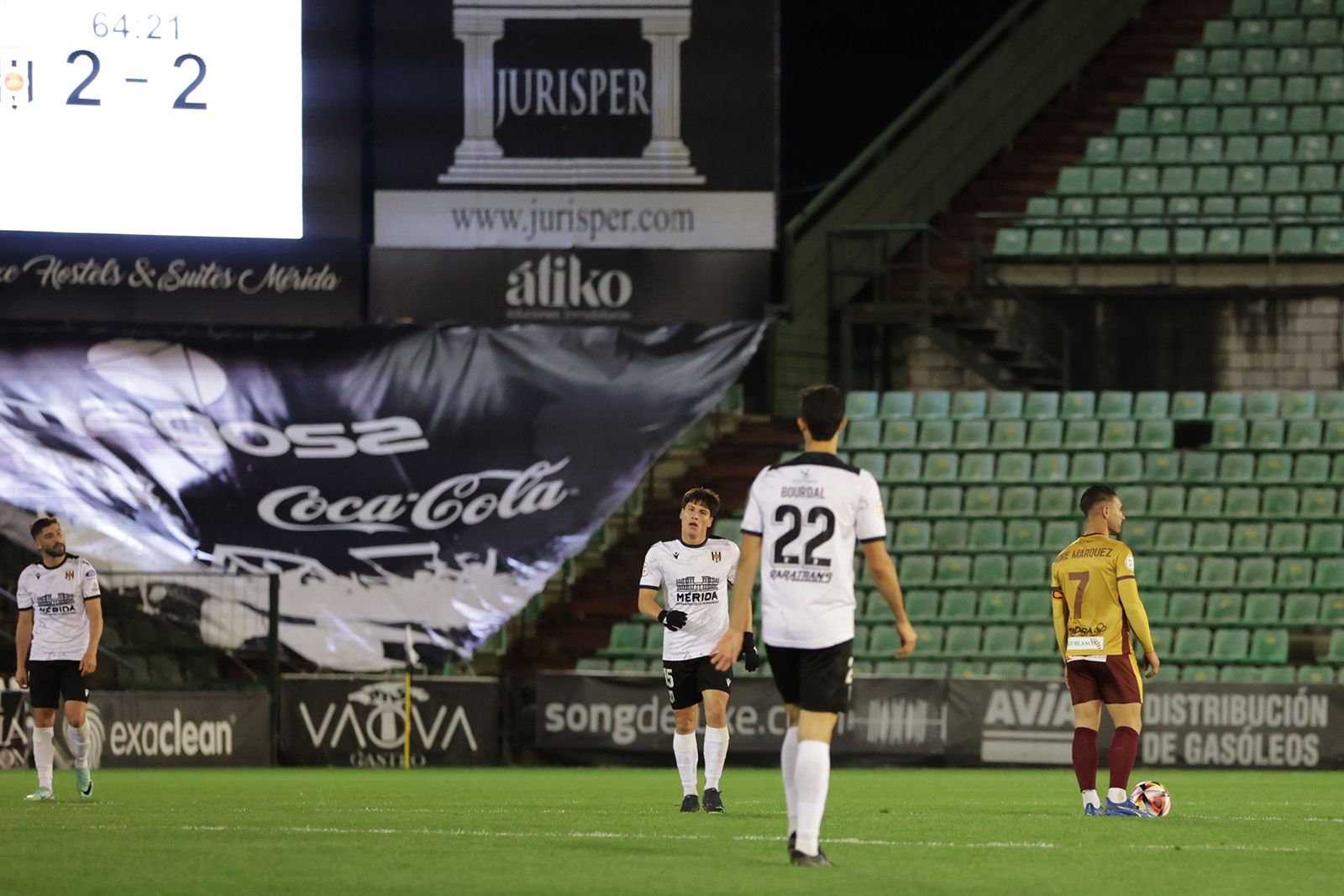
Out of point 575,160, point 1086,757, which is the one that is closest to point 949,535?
point 575,160

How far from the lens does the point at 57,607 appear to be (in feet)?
44.3

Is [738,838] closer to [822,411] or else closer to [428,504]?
[822,411]

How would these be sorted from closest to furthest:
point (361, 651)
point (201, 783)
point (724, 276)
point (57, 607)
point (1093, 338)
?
point (57, 607)
point (201, 783)
point (361, 651)
point (724, 276)
point (1093, 338)

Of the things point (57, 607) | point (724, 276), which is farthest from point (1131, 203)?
point (57, 607)

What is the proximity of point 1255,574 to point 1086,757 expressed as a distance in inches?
453

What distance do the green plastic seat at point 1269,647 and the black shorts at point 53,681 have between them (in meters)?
13.1

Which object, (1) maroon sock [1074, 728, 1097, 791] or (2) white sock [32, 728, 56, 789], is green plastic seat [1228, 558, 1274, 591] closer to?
(1) maroon sock [1074, 728, 1097, 791]

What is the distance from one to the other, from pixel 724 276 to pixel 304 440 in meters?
5.35

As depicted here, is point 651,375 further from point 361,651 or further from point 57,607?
point 57,607

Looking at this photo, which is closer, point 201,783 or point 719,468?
point 201,783

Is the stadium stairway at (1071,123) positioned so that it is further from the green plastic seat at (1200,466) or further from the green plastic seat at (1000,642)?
the green plastic seat at (1000,642)

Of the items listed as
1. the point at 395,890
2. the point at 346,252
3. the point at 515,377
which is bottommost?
the point at 395,890

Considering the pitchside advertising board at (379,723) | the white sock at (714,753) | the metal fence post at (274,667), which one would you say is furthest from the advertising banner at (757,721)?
the white sock at (714,753)

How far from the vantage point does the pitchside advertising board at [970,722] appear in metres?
19.9
